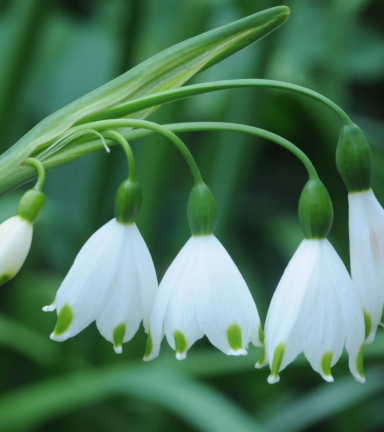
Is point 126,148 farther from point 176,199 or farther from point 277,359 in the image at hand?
point 176,199

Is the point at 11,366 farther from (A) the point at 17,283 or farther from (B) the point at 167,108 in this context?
(B) the point at 167,108

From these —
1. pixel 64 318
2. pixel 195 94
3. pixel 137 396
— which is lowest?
pixel 137 396

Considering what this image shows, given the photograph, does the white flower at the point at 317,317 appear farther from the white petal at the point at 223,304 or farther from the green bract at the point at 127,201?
the green bract at the point at 127,201

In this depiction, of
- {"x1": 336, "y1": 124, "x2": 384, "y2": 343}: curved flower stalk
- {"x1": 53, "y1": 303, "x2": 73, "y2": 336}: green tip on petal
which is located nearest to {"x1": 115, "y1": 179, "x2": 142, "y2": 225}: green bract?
{"x1": 53, "y1": 303, "x2": 73, "y2": 336}: green tip on petal

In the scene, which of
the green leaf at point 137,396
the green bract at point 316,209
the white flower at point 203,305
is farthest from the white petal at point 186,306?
the green leaf at point 137,396

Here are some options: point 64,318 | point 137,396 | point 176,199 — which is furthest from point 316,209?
point 176,199
